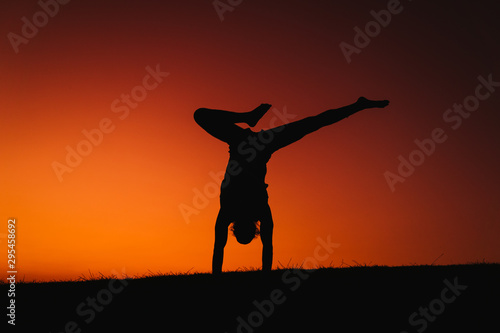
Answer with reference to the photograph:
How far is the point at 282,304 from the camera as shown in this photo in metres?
6.70

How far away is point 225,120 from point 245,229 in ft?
7.13

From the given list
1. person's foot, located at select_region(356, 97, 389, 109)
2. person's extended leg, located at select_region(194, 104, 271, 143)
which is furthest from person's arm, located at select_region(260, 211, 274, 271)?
person's foot, located at select_region(356, 97, 389, 109)

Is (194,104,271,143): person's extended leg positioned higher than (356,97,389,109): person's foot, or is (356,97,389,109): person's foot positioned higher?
(194,104,271,143): person's extended leg

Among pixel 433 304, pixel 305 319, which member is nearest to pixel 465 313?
pixel 433 304

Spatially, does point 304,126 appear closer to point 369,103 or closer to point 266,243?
point 369,103

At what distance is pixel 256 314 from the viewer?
20.6 feet

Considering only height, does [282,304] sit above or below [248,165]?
below

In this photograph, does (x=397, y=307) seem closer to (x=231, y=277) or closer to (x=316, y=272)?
(x=316, y=272)

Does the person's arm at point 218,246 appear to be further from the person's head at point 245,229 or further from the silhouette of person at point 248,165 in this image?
the person's head at point 245,229

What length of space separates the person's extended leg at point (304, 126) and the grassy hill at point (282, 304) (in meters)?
2.50

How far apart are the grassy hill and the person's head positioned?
87cm

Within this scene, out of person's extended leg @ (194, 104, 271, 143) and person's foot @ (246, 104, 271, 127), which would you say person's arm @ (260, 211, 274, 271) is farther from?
person's foot @ (246, 104, 271, 127)

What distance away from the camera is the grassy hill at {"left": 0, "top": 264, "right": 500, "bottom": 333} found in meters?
5.91

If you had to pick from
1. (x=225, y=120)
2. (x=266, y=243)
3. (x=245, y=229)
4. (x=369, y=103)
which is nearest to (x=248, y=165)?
(x=225, y=120)
